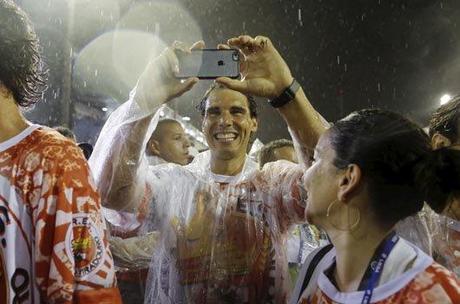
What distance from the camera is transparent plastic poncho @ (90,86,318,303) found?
233cm

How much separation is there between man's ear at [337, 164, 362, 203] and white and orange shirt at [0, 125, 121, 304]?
79cm

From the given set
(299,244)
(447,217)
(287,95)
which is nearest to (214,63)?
(287,95)

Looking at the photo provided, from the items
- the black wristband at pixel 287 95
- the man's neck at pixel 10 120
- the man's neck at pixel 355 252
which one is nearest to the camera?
the man's neck at pixel 10 120

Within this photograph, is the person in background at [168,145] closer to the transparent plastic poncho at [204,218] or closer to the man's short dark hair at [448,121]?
the transparent plastic poncho at [204,218]

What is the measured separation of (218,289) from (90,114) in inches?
399

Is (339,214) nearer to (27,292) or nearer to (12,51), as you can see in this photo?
(27,292)

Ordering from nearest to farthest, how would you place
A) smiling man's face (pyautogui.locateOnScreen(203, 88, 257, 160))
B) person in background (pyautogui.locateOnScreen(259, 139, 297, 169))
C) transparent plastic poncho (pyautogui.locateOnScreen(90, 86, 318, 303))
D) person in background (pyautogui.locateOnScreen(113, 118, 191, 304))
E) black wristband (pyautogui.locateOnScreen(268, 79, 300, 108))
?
1. black wristband (pyautogui.locateOnScreen(268, 79, 300, 108))
2. transparent plastic poncho (pyautogui.locateOnScreen(90, 86, 318, 303))
3. person in background (pyautogui.locateOnScreen(113, 118, 191, 304))
4. smiling man's face (pyautogui.locateOnScreen(203, 88, 257, 160))
5. person in background (pyautogui.locateOnScreen(259, 139, 297, 169))

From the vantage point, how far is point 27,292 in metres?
1.41

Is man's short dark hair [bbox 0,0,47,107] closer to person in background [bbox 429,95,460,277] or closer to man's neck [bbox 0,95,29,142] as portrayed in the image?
man's neck [bbox 0,95,29,142]

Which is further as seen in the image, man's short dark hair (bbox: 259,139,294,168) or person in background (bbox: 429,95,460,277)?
man's short dark hair (bbox: 259,139,294,168)

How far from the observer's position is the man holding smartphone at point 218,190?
2230 mm

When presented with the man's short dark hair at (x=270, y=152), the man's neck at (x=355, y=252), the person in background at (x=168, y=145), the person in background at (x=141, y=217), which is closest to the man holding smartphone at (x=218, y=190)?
the person in background at (x=141, y=217)

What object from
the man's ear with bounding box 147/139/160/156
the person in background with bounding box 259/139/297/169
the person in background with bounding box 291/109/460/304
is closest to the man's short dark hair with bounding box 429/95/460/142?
the person in background with bounding box 291/109/460/304

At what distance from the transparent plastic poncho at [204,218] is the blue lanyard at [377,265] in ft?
2.66
